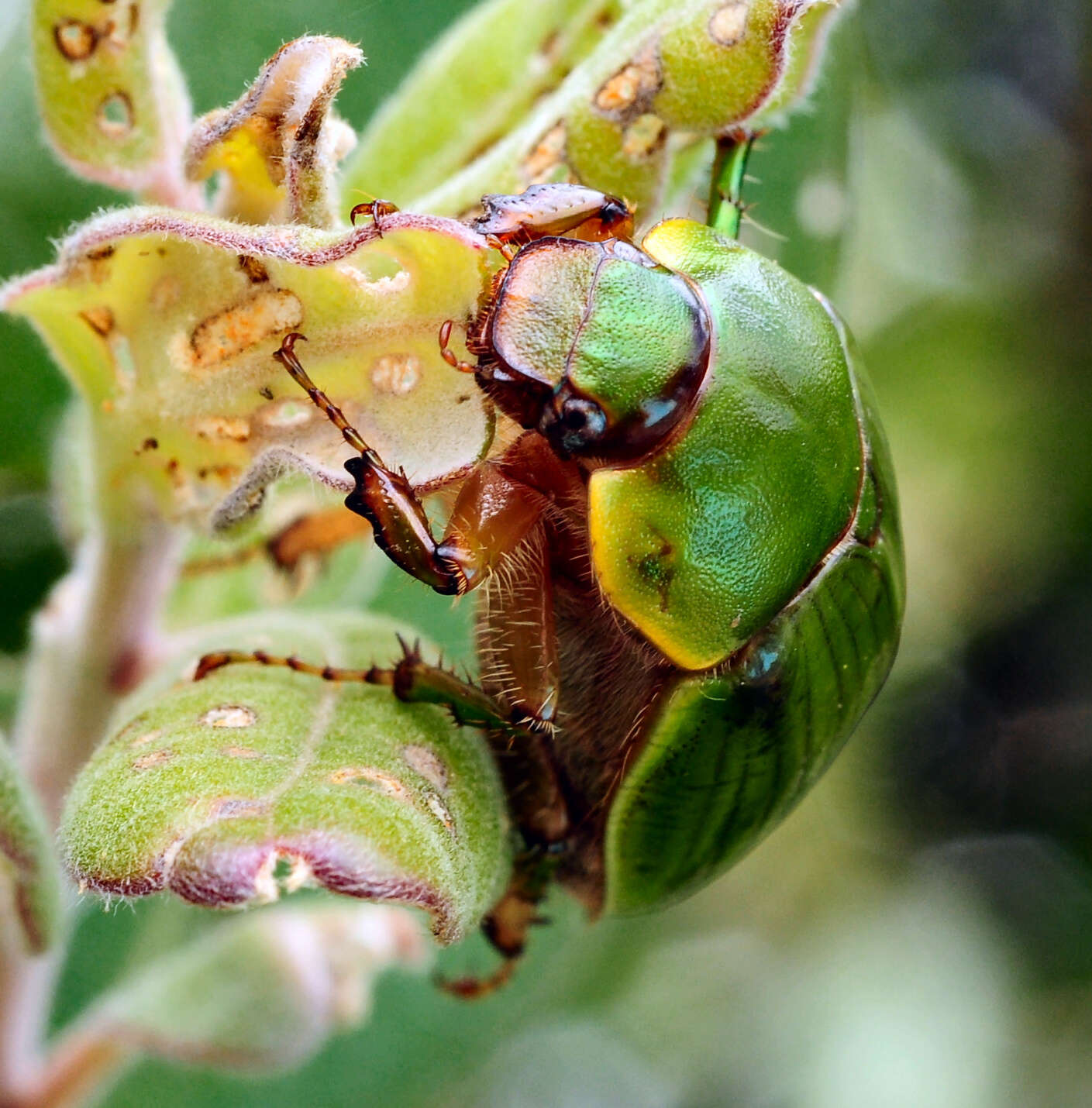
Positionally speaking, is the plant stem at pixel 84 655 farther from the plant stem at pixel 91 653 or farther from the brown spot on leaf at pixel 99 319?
the brown spot on leaf at pixel 99 319

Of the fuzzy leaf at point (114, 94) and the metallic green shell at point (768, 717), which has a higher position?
the fuzzy leaf at point (114, 94)

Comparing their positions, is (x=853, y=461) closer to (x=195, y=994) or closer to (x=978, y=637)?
(x=195, y=994)

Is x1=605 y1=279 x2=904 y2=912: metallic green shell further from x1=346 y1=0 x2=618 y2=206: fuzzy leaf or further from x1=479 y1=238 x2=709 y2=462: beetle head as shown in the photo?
x1=346 y1=0 x2=618 y2=206: fuzzy leaf

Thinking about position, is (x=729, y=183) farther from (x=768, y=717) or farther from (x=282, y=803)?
(x=282, y=803)

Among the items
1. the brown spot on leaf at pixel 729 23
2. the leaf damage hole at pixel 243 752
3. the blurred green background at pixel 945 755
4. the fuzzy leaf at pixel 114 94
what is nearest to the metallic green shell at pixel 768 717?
the brown spot on leaf at pixel 729 23

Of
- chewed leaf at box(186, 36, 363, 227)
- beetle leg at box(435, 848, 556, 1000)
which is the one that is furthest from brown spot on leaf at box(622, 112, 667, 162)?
beetle leg at box(435, 848, 556, 1000)

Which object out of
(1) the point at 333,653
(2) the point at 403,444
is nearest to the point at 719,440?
(2) the point at 403,444
